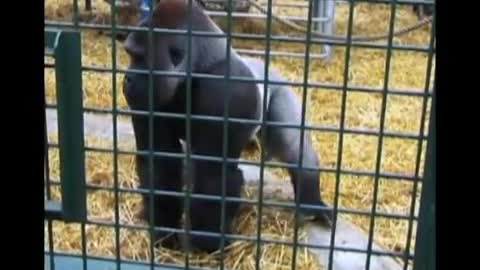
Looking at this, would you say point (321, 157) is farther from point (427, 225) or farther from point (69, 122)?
point (69, 122)

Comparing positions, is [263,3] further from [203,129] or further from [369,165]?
[203,129]

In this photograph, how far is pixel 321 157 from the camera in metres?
2.59

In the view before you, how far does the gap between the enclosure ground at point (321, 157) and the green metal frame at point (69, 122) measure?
0.40m

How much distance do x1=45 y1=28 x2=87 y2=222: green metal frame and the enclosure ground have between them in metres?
0.40

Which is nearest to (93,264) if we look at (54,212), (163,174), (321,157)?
(54,212)

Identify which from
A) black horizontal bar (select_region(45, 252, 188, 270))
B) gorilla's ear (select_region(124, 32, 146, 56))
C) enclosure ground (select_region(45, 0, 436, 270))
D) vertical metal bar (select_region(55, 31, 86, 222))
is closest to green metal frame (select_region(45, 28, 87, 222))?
vertical metal bar (select_region(55, 31, 86, 222))

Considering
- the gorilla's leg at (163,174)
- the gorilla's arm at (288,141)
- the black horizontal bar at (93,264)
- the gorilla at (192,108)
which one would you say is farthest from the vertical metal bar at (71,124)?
the gorilla's arm at (288,141)

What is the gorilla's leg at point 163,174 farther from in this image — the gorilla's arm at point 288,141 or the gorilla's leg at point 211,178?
the gorilla's arm at point 288,141

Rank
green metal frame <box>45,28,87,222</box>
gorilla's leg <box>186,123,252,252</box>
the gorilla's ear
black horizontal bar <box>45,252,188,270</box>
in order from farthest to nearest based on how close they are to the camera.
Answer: gorilla's leg <box>186,123,252,252</box> < the gorilla's ear < black horizontal bar <box>45,252,188,270</box> < green metal frame <box>45,28,87,222</box>

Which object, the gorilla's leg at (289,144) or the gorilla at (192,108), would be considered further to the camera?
the gorilla's leg at (289,144)

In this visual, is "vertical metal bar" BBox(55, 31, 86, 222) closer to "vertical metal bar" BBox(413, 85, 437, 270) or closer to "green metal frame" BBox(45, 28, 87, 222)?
"green metal frame" BBox(45, 28, 87, 222)

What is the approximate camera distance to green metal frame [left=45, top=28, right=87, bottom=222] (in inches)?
41.5

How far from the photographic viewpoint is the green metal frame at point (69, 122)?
105 cm
